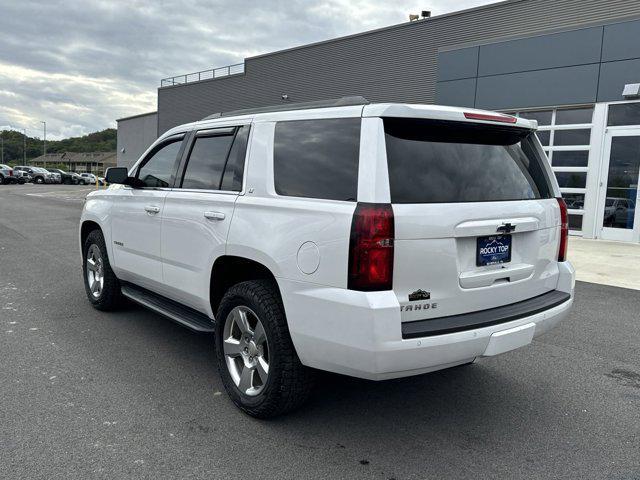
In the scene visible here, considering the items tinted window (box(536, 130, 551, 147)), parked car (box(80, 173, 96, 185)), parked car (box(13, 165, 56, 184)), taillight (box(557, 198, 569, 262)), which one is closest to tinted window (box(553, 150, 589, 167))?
tinted window (box(536, 130, 551, 147))

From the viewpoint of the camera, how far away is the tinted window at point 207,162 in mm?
3814

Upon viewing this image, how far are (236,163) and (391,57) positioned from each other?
17.8 metres

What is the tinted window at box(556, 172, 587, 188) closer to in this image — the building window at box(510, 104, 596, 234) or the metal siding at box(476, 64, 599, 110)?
the building window at box(510, 104, 596, 234)

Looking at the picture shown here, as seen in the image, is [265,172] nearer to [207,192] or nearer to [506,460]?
[207,192]

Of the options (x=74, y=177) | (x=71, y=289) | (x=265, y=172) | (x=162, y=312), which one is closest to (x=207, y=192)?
(x=265, y=172)

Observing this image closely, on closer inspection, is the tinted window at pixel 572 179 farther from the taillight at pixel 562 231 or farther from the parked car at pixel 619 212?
the taillight at pixel 562 231

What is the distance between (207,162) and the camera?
157 inches

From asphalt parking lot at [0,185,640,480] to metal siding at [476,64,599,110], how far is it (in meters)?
10.7

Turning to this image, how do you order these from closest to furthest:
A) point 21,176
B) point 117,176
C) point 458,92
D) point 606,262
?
1. point 117,176
2. point 606,262
3. point 458,92
4. point 21,176

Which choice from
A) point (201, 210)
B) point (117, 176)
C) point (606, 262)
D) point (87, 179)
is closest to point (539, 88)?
point (606, 262)

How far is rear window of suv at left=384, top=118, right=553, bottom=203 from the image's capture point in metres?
2.82

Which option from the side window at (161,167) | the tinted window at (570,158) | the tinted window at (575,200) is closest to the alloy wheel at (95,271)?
the side window at (161,167)

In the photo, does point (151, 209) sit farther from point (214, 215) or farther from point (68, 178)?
point (68, 178)

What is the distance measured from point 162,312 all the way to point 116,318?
1.45m
